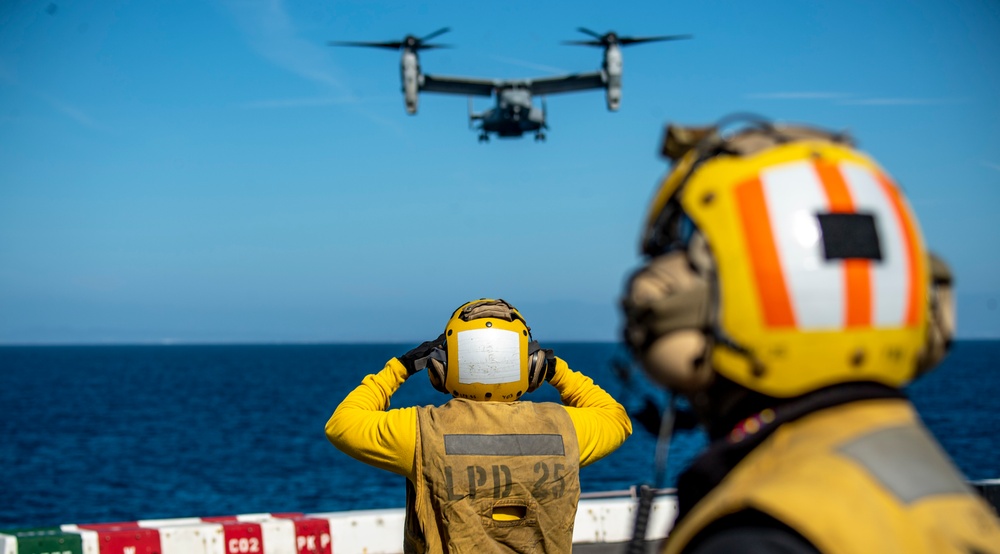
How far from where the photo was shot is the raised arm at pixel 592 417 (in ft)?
16.3

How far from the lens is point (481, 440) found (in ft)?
15.6

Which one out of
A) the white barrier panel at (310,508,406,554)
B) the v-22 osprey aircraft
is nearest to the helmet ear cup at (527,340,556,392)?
the white barrier panel at (310,508,406,554)

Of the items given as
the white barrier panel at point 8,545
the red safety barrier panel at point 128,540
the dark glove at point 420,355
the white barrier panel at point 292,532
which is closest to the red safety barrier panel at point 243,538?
the white barrier panel at point 292,532

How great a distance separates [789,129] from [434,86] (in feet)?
210

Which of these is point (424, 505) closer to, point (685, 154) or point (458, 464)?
point (458, 464)

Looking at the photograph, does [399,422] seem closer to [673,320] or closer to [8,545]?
[673,320]

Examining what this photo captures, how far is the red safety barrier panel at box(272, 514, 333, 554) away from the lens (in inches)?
353

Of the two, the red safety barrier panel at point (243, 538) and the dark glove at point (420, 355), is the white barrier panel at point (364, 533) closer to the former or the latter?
the red safety barrier panel at point (243, 538)

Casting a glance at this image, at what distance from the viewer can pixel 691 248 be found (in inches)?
82.4

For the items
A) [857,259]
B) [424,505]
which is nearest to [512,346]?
[424,505]

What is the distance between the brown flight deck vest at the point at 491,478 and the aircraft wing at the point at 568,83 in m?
59.0

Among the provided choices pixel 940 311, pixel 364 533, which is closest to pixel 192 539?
pixel 364 533

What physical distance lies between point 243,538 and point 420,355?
4678mm

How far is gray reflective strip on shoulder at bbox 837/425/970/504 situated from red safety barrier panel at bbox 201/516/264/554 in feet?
25.1
